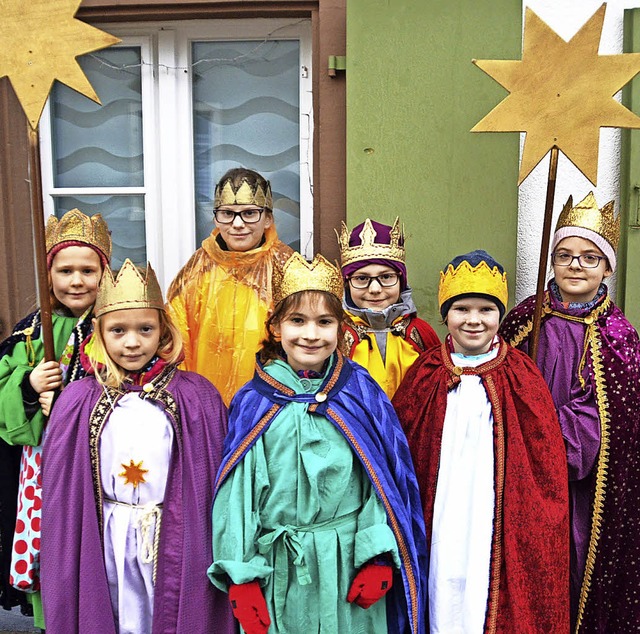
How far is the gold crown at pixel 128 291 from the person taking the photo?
2.61 m

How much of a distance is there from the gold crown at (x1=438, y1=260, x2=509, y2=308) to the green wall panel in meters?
0.90

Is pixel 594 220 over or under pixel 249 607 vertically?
over

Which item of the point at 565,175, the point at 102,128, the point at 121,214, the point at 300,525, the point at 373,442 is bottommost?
the point at 300,525

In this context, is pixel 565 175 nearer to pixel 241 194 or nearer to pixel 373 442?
pixel 241 194

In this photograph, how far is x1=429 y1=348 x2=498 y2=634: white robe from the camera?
2650mm

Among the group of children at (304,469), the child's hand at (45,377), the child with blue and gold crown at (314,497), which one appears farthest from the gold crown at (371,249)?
the child's hand at (45,377)

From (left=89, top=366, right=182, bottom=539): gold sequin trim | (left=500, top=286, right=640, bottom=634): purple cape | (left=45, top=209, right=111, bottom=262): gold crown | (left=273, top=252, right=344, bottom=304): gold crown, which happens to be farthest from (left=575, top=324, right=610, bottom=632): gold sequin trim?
(left=45, top=209, right=111, bottom=262): gold crown

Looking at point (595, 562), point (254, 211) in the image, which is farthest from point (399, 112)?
point (595, 562)

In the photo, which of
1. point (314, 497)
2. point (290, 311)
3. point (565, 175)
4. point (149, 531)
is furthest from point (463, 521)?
point (565, 175)

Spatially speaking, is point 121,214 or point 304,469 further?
point 121,214

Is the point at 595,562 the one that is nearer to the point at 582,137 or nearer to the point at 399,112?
the point at 582,137

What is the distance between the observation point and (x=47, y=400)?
277cm

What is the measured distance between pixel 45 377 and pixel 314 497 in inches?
43.8

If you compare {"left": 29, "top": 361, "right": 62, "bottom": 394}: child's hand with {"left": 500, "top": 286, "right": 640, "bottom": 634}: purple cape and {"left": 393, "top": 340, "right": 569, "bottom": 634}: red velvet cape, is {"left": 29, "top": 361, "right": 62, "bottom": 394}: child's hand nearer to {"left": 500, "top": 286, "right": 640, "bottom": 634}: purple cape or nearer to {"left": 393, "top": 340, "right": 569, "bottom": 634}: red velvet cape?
{"left": 393, "top": 340, "right": 569, "bottom": 634}: red velvet cape
